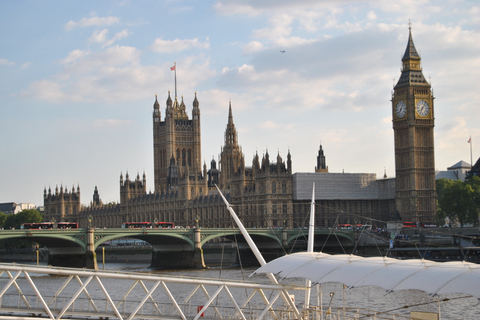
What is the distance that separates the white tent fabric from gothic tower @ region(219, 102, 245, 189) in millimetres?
117034

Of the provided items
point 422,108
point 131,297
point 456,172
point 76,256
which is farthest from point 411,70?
point 131,297

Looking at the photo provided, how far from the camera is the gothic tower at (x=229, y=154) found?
514 feet

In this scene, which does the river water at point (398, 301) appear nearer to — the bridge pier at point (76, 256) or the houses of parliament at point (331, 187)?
the bridge pier at point (76, 256)

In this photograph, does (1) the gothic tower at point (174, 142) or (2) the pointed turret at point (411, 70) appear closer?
(2) the pointed turret at point (411, 70)

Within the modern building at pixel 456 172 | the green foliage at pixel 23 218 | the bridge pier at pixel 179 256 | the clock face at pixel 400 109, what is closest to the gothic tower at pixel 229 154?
the green foliage at pixel 23 218

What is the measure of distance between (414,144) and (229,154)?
43502 mm

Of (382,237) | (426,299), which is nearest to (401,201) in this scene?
(382,237)

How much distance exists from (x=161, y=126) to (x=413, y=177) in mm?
84325

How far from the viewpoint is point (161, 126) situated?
198 meters

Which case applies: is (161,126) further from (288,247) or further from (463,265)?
(463,265)

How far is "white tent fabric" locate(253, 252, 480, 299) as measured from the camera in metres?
31.1

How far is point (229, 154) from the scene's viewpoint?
159m

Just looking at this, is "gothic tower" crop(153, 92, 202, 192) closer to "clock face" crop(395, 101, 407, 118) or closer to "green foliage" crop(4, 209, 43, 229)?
"green foliage" crop(4, 209, 43, 229)

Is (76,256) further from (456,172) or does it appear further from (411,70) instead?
(456,172)
